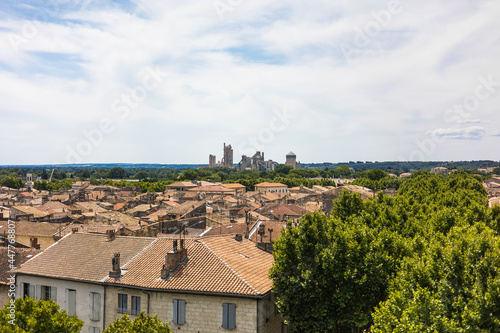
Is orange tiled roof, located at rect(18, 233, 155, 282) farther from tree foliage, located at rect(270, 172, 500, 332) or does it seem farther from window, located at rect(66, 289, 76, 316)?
tree foliage, located at rect(270, 172, 500, 332)

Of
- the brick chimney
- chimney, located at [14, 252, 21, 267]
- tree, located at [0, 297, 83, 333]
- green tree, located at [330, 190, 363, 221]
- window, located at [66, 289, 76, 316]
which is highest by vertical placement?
green tree, located at [330, 190, 363, 221]

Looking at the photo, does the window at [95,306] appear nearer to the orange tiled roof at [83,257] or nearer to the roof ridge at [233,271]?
the orange tiled roof at [83,257]

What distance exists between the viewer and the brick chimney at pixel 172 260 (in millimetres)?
21797

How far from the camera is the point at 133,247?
26.0 meters

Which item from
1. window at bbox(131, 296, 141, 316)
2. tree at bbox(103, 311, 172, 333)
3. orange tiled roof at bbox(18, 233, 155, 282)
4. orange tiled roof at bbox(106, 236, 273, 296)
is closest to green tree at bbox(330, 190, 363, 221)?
orange tiled roof at bbox(106, 236, 273, 296)

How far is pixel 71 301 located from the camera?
23672 millimetres

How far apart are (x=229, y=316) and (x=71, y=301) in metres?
10.2

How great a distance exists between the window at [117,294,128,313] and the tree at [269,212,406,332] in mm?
8334

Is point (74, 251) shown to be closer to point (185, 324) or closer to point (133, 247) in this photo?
point (133, 247)

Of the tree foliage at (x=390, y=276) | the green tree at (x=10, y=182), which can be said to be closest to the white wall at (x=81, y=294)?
the tree foliage at (x=390, y=276)

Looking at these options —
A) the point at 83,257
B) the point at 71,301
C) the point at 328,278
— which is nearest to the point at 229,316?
the point at 328,278

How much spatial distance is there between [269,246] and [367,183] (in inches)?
5478

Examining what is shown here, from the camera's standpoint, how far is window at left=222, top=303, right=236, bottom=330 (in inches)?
787

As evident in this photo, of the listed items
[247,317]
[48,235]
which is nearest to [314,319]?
[247,317]
